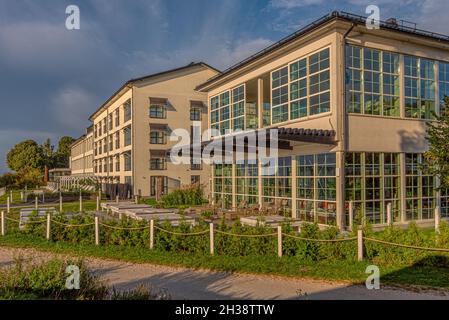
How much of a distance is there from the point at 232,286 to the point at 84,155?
6781cm

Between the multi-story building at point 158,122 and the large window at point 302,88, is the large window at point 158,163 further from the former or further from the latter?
A: the large window at point 302,88

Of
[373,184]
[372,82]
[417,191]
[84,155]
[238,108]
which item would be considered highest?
[238,108]

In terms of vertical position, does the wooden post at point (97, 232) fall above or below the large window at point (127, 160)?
below

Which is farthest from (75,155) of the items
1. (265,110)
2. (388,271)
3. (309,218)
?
(388,271)

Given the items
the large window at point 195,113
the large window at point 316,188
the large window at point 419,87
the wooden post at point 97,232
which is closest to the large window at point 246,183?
the large window at point 316,188

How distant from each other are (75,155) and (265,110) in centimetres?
7175

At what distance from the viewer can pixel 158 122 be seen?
127ft

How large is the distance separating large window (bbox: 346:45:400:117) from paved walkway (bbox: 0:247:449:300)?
9845 mm

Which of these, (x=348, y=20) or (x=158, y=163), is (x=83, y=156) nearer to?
(x=158, y=163)

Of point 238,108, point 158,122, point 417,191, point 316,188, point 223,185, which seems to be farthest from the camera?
point 158,122

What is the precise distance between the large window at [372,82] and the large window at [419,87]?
2.05 ft

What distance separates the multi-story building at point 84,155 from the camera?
64875mm

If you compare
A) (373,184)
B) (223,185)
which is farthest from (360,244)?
(223,185)

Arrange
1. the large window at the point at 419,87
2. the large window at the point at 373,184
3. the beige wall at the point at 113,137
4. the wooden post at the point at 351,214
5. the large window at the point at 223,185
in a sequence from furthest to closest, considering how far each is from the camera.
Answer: the beige wall at the point at 113,137
the large window at the point at 223,185
the large window at the point at 419,87
the large window at the point at 373,184
the wooden post at the point at 351,214
